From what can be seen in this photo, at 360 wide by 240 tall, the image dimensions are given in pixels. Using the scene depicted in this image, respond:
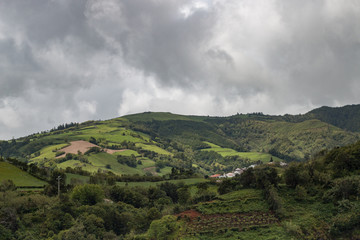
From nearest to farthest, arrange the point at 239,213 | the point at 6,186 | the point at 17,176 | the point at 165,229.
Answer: the point at 165,229 → the point at 239,213 → the point at 6,186 → the point at 17,176

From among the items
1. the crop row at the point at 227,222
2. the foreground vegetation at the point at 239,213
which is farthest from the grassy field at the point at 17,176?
the crop row at the point at 227,222

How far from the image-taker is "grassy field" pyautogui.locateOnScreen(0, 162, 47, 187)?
5704 inches

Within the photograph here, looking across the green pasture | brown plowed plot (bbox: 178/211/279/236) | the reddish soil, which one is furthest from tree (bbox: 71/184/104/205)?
brown plowed plot (bbox: 178/211/279/236)

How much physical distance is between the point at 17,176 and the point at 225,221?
Result: 110 metres

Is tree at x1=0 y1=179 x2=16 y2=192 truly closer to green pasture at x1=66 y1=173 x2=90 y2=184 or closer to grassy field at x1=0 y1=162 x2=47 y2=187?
grassy field at x1=0 y1=162 x2=47 y2=187

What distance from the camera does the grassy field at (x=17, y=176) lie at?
475 ft

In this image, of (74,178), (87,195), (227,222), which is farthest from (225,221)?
(74,178)

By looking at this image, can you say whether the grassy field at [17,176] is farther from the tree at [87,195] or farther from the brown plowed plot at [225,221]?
the brown plowed plot at [225,221]

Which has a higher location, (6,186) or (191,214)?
(6,186)

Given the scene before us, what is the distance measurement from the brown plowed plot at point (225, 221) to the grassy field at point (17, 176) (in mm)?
90592

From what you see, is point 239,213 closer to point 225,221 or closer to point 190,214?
point 225,221

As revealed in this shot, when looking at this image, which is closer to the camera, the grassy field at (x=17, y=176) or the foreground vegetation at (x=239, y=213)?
the foreground vegetation at (x=239, y=213)

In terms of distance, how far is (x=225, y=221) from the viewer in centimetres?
8381

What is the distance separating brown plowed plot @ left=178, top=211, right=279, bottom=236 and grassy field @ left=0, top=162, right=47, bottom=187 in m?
90.6
